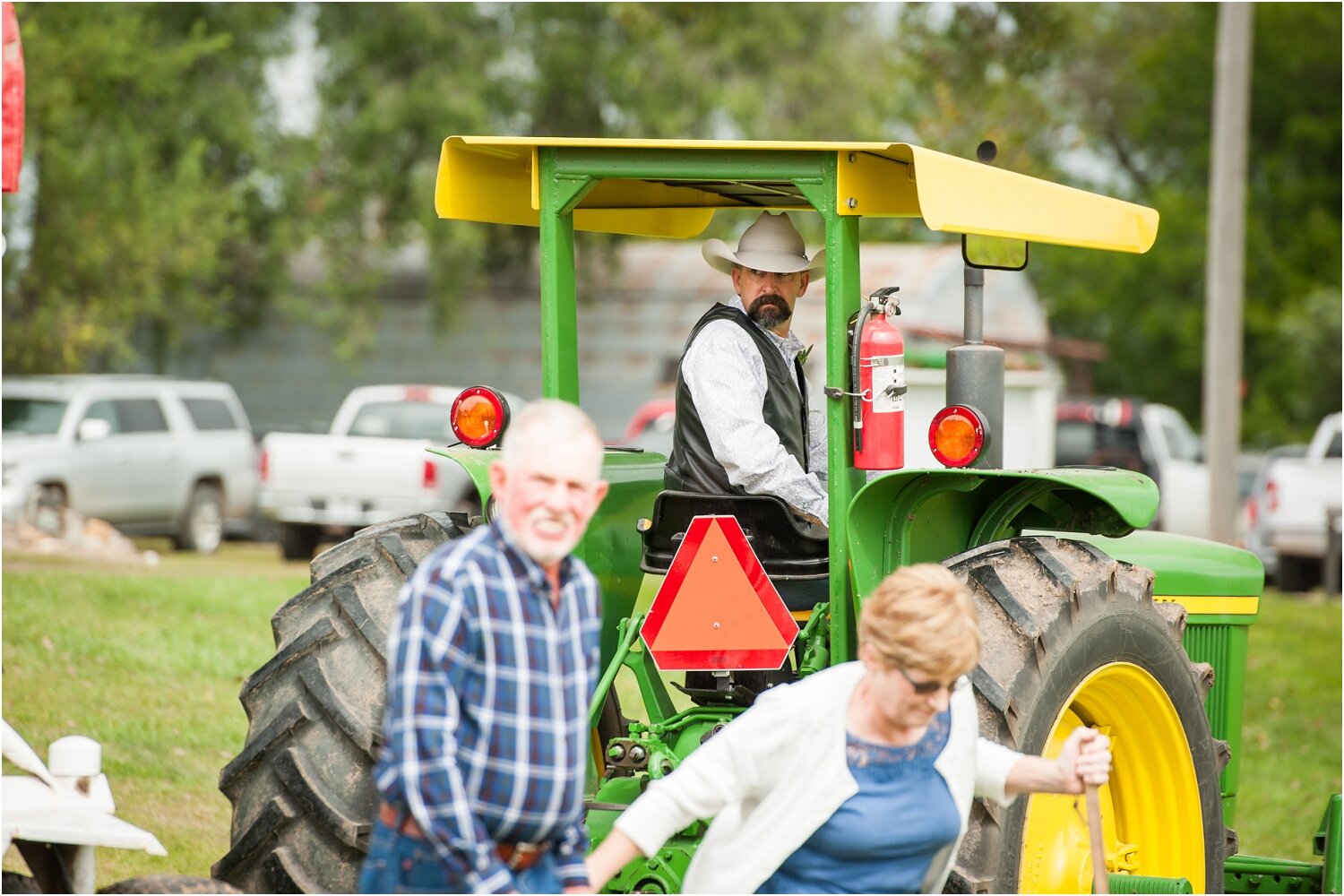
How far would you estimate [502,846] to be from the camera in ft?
9.32

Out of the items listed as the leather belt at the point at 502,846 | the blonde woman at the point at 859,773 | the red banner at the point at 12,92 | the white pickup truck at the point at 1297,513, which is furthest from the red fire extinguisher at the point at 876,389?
the white pickup truck at the point at 1297,513

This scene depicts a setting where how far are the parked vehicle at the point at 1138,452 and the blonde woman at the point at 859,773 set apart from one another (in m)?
18.0

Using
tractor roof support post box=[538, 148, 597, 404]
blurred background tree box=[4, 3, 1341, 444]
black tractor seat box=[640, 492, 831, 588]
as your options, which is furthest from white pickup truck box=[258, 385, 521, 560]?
black tractor seat box=[640, 492, 831, 588]

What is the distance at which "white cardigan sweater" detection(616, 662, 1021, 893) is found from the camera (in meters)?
3.11

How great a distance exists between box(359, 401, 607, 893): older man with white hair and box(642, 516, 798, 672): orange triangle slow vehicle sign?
1272mm

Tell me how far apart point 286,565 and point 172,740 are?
8626 mm

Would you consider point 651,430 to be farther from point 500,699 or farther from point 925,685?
point 500,699

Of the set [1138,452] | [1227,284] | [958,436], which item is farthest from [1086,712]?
[1138,452]

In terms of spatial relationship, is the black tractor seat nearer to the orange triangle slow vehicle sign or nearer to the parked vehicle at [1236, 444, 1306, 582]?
the orange triangle slow vehicle sign

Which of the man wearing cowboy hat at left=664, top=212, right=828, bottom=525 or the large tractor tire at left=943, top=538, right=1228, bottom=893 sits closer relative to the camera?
the large tractor tire at left=943, top=538, right=1228, bottom=893

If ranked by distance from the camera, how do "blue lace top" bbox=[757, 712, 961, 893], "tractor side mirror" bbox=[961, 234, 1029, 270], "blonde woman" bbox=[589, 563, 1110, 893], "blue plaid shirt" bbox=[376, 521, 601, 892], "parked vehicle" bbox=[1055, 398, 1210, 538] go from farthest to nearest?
"parked vehicle" bbox=[1055, 398, 1210, 538] < "tractor side mirror" bbox=[961, 234, 1029, 270] < "blue lace top" bbox=[757, 712, 961, 893] < "blonde woman" bbox=[589, 563, 1110, 893] < "blue plaid shirt" bbox=[376, 521, 601, 892]

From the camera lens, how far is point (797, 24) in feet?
90.0

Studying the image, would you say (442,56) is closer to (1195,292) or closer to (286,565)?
(286,565)

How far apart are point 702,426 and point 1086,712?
1368mm
